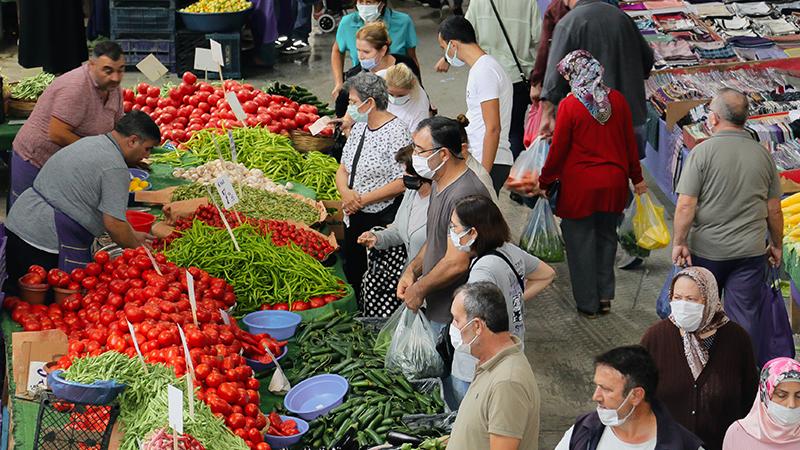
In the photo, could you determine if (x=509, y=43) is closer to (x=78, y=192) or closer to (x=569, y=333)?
(x=569, y=333)

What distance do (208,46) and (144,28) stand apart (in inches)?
30.2

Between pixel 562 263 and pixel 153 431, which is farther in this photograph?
pixel 562 263

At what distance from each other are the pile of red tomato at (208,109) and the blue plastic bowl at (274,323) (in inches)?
120

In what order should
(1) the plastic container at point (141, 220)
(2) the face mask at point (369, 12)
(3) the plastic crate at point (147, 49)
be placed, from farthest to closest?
(3) the plastic crate at point (147, 49) < (2) the face mask at point (369, 12) < (1) the plastic container at point (141, 220)

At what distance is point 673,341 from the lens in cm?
504

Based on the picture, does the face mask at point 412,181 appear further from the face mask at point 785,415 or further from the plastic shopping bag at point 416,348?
the face mask at point 785,415

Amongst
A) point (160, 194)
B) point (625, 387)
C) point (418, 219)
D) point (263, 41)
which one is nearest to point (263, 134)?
point (160, 194)

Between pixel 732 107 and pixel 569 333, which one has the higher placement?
pixel 732 107

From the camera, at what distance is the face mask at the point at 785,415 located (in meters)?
4.57

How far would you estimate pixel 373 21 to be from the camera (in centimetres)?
921

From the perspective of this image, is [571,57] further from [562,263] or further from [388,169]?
[562,263]

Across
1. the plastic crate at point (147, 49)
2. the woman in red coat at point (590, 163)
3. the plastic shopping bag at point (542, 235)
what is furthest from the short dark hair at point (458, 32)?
the plastic crate at point (147, 49)

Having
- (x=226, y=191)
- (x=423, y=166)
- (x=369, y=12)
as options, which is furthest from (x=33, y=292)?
(x=369, y=12)

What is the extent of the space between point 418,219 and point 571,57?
182cm
